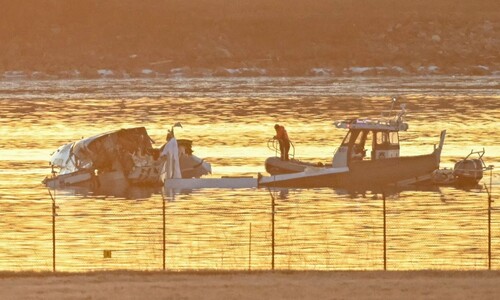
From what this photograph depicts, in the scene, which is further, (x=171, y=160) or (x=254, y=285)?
(x=171, y=160)

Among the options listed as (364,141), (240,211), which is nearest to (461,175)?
(364,141)

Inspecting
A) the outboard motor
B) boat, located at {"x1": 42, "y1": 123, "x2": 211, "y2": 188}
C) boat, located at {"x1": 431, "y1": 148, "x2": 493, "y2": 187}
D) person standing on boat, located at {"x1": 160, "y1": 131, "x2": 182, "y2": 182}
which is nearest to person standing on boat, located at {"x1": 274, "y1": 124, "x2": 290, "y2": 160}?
boat, located at {"x1": 42, "y1": 123, "x2": 211, "y2": 188}

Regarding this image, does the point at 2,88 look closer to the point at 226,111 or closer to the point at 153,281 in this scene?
the point at 226,111

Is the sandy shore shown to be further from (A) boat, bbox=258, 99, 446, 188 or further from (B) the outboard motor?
(B) the outboard motor

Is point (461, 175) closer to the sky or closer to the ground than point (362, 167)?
closer to the ground

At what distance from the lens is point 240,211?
51375 mm

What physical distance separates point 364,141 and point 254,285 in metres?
31.0

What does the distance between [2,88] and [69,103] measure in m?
39.0

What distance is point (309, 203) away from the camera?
54719 mm

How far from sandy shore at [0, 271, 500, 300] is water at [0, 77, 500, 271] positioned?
2.64 meters

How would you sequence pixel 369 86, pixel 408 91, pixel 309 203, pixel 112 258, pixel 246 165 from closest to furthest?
pixel 112 258 < pixel 309 203 < pixel 246 165 < pixel 408 91 < pixel 369 86

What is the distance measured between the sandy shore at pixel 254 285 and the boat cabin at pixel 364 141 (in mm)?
28176

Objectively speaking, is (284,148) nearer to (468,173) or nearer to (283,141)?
(283,141)

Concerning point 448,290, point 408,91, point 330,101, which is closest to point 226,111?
point 330,101
